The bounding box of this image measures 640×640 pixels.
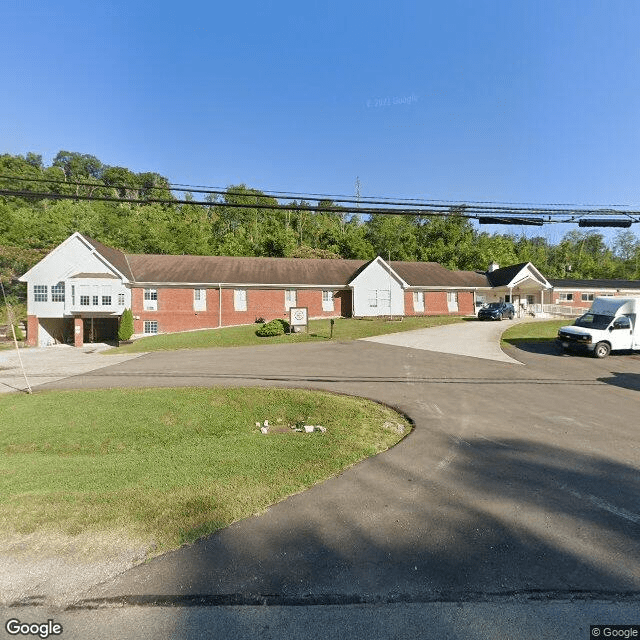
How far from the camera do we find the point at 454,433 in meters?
7.77

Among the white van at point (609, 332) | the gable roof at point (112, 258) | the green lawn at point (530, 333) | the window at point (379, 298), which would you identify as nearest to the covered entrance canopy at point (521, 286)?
the green lawn at point (530, 333)

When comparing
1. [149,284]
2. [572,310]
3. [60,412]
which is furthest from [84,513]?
[572,310]

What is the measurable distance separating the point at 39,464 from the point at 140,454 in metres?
1.67

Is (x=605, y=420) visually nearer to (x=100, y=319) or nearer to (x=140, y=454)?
(x=140, y=454)

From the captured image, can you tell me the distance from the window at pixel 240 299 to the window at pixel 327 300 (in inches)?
320

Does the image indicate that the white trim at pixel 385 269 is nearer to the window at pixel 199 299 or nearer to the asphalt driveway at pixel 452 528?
the window at pixel 199 299

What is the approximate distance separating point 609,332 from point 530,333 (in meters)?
7.46

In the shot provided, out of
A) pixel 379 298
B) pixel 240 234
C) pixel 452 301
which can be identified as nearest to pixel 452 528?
pixel 379 298

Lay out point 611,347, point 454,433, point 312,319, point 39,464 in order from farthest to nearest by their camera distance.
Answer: point 312,319 < point 611,347 < point 454,433 < point 39,464

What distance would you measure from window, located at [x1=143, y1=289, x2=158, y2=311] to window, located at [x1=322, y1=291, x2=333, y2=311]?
1638 cm

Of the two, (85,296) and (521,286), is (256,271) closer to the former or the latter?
(85,296)

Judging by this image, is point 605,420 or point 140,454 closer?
point 140,454

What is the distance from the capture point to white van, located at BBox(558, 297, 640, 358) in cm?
1753

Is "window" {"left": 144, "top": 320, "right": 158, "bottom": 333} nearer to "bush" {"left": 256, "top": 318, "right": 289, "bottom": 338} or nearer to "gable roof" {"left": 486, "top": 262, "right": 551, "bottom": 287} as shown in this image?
"bush" {"left": 256, "top": 318, "right": 289, "bottom": 338}
